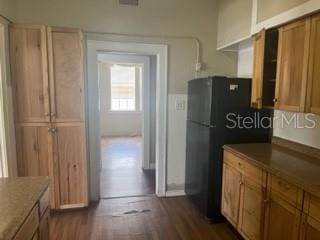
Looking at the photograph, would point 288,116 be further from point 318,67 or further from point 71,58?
point 71,58

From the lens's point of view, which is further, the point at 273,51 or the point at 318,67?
the point at 273,51

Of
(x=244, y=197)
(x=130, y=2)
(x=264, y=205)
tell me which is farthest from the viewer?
(x=130, y=2)

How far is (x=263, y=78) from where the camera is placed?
2.32 metres

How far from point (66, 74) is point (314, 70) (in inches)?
91.6

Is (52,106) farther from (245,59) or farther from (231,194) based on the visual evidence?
(245,59)

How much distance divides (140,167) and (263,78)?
9.85 feet

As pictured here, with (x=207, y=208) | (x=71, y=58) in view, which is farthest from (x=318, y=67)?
(x=71, y=58)

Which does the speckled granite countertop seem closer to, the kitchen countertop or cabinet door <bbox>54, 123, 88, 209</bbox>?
cabinet door <bbox>54, 123, 88, 209</bbox>

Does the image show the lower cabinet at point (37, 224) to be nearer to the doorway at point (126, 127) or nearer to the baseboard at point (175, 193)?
the doorway at point (126, 127)

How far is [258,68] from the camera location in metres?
2.37

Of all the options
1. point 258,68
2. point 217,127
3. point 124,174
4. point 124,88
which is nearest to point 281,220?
point 217,127

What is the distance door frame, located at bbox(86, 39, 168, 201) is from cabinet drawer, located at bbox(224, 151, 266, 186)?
103 cm

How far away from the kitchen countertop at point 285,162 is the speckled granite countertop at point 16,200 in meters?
1.55

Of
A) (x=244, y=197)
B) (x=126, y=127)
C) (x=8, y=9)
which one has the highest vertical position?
(x=8, y=9)
